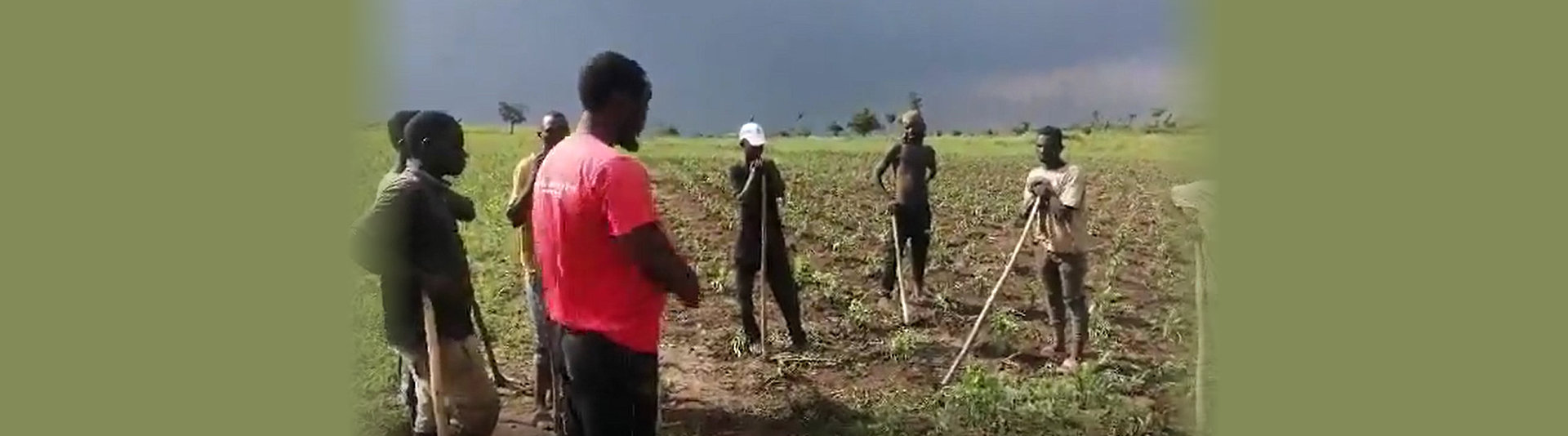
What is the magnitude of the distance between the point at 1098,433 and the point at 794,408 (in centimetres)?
97

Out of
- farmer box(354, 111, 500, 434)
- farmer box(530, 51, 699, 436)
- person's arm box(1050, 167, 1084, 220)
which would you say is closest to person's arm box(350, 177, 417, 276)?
farmer box(354, 111, 500, 434)

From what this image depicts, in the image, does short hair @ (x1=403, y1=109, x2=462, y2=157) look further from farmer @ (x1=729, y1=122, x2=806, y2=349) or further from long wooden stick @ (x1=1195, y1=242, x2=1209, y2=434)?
long wooden stick @ (x1=1195, y1=242, x2=1209, y2=434)

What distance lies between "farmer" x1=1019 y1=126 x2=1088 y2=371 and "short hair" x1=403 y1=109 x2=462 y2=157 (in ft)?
5.93

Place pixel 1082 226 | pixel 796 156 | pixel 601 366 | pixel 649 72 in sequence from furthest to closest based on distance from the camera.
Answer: pixel 1082 226, pixel 796 156, pixel 649 72, pixel 601 366

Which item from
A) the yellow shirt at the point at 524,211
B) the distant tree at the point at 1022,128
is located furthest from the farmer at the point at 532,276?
the distant tree at the point at 1022,128

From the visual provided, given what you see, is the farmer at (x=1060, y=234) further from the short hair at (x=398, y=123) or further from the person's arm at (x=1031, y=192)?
the short hair at (x=398, y=123)

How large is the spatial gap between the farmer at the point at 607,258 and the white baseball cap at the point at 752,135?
2.23 feet

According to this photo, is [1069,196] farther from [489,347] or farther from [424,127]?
[424,127]

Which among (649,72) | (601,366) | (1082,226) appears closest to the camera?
(601,366)

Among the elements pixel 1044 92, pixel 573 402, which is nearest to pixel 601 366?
pixel 573 402

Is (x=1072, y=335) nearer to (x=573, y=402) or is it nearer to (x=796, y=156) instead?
(x=796, y=156)

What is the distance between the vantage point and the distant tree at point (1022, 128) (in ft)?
13.6

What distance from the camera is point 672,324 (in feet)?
14.5

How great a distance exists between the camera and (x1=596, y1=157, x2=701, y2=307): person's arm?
3223mm
